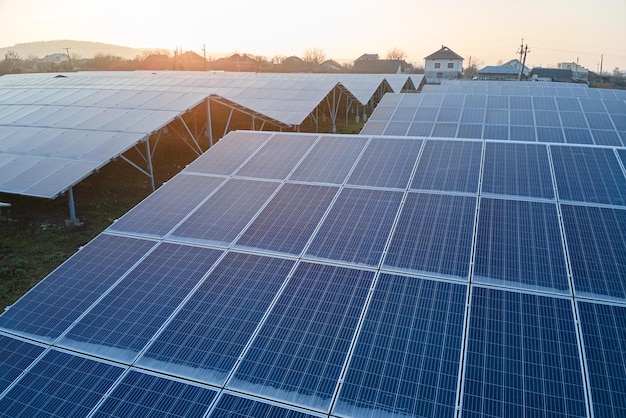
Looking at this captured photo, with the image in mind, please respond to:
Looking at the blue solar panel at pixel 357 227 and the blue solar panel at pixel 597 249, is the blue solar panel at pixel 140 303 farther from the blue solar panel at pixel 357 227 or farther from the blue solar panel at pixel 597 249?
the blue solar panel at pixel 597 249

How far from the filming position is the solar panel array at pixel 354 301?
21.7 ft

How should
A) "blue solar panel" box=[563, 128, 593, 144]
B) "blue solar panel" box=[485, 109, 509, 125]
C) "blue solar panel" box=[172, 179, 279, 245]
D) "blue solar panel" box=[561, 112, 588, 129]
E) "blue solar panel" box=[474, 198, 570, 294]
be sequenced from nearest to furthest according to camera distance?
"blue solar panel" box=[474, 198, 570, 294] → "blue solar panel" box=[172, 179, 279, 245] → "blue solar panel" box=[563, 128, 593, 144] → "blue solar panel" box=[561, 112, 588, 129] → "blue solar panel" box=[485, 109, 509, 125]

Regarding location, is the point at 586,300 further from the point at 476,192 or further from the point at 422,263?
the point at 476,192

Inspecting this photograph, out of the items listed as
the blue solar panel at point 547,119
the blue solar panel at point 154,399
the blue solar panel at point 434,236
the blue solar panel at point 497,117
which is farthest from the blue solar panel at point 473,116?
the blue solar panel at point 154,399

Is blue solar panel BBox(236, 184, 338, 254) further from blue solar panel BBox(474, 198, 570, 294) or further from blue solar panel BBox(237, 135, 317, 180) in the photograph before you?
blue solar panel BBox(474, 198, 570, 294)

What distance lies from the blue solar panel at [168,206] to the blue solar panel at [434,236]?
5.77m

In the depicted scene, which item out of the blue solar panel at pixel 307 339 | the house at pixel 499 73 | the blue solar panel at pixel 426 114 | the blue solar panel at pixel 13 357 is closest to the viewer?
the blue solar panel at pixel 307 339

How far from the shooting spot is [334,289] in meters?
8.41

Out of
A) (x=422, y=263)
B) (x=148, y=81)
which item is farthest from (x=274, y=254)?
(x=148, y=81)

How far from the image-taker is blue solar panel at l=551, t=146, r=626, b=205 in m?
10.1

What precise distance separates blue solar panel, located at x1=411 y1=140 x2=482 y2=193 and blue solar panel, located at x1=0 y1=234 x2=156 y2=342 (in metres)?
7.44

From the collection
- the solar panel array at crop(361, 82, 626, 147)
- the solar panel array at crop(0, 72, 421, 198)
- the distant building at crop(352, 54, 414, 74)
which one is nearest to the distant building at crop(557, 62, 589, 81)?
the distant building at crop(352, 54, 414, 74)

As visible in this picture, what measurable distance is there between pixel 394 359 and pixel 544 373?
2.32m

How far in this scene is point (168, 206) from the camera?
1175 centimetres
